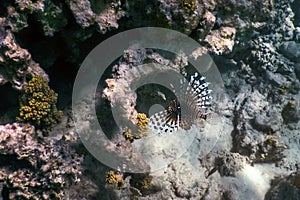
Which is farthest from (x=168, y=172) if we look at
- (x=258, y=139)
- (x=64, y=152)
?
(x=258, y=139)

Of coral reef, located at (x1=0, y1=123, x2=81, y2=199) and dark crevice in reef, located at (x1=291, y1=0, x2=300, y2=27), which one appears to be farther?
dark crevice in reef, located at (x1=291, y1=0, x2=300, y2=27)

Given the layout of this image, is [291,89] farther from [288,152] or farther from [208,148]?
[208,148]

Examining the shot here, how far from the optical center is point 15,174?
3.51 m

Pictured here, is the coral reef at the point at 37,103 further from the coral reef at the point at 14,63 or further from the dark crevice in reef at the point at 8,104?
the dark crevice in reef at the point at 8,104

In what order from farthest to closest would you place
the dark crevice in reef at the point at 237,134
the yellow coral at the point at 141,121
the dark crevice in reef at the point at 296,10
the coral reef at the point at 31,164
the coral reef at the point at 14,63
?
the dark crevice in reef at the point at 296,10 < the dark crevice in reef at the point at 237,134 < the yellow coral at the point at 141,121 < the coral reef at the point at 31,164 < the coral reef at the point at 14,63

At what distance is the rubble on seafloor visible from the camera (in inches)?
→ 137

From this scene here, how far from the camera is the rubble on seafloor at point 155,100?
347 centimetres

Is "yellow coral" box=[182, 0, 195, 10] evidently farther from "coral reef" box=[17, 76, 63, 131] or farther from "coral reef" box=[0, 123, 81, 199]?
"coral reef" box=[0, 123, 81, 199]

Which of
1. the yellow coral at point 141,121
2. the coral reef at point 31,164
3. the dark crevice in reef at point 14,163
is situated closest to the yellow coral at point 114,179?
the coral reef at point 31,164

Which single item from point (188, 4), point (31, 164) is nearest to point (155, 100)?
point (188, 4)

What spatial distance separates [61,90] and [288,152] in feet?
15.3

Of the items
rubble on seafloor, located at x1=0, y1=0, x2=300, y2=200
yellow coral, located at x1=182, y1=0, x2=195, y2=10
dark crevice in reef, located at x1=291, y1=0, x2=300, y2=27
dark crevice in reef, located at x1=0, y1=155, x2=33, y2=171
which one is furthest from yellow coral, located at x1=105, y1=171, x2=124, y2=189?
dark crevice in reef, located at x1=291, y1=0, x2=300, y2=27

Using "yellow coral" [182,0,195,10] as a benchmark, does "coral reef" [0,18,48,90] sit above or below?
below

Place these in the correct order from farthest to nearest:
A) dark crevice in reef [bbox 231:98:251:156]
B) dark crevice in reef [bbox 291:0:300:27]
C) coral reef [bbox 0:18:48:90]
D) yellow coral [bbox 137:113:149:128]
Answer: dark crevice in reef [bbox 291:0:300:27]
dark crevice in reef [bbox 231:98:251:156]
yellow coral [bbox 137:113:149:128]
coral reef [bbox 0:18:48:90]
